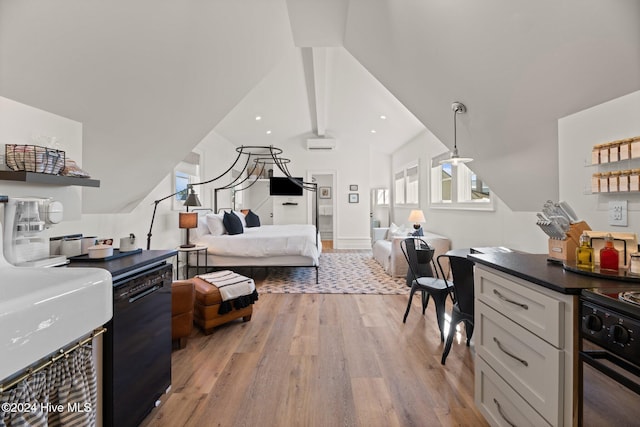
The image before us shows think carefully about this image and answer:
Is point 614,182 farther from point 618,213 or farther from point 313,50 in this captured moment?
point 313,50

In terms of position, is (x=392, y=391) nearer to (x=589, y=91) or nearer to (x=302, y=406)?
(x=302, y=406)

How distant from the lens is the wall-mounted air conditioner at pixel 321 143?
7963 mm

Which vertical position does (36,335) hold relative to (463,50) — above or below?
below

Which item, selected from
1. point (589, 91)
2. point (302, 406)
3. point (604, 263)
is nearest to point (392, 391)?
point (302, 406)

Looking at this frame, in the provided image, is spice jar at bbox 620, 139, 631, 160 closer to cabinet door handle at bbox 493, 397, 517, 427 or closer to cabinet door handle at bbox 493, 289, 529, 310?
cabinet door handle at bbox 493, 289, 529, 310

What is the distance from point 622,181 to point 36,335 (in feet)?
7.94

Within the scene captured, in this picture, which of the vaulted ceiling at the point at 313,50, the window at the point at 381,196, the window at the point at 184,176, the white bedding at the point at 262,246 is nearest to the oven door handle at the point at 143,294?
the vaulted ceiling at the point at 313,50

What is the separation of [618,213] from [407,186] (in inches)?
223

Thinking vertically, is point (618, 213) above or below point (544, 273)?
above

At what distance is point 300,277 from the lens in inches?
197

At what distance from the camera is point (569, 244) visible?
5.15 feet

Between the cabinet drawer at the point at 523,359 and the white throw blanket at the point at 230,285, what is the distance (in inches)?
86.1

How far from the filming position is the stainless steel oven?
85 centimetres

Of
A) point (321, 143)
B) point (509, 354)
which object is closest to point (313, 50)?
point (509, 354)
